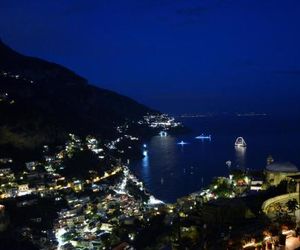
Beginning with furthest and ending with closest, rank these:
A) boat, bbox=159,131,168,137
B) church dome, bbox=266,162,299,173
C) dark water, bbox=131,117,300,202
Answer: boat, bbox=159,131,168,137 → dark water, bbox=131,117,300,202 → church dome, bbox=266,162,299,173

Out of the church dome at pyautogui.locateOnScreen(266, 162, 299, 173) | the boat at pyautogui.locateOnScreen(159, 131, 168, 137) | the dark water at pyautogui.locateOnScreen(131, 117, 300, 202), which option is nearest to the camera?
the church dome at pyautogui.locateOnScreen(266, 162, 299, 173)

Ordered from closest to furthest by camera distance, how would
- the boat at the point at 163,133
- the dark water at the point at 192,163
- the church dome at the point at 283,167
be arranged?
1. the church dome at the point at 283,167
2. the dark water at the point at 192,163
3. the boat at the point at 163,133

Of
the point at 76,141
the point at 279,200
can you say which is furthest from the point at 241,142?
the point at 279,200

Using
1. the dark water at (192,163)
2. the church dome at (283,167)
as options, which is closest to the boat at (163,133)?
the dark water at (192,163)

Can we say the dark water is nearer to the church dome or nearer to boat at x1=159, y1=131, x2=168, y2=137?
the church dome

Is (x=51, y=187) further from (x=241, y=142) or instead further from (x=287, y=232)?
(x=241, y=142)

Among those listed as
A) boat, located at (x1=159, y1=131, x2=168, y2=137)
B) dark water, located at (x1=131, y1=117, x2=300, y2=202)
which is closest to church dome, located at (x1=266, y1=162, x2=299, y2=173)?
dark water, located at (x1=131, y1=117, x2=300, y2=202)

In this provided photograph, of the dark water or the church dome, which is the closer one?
the church dome

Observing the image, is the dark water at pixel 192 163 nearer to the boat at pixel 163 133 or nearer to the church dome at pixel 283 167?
the church dome at pixel 283 167
